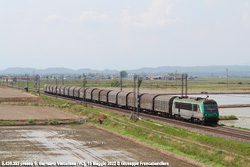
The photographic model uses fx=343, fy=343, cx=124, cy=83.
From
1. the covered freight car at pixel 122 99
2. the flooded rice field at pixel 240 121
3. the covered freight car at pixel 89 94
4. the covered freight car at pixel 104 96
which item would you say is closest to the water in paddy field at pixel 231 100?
the flooded rice field at pixel 240 121

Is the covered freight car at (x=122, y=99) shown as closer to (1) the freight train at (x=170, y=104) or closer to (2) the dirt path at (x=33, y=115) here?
(1) the freight train at (x=170, y=104)

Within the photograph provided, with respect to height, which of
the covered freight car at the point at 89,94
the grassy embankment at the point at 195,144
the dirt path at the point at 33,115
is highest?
the covered freight car at the point at 89,94

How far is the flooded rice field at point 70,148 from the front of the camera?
88.4 ft

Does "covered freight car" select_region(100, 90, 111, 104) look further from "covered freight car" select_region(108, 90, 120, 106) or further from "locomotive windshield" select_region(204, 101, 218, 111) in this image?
"locomotive windshield" select_region(204, 101, 218, 111)

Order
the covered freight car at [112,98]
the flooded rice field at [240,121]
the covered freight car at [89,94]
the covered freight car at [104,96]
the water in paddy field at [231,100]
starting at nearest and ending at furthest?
1. the flooded rice field at [240,121]
2. the covered freight car at [112,98]
3. the covered freight car at [104,96]
4. the covered freight car at [89,94]
5. the water in paddy field at [231,100]

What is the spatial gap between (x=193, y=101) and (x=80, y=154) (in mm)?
22482

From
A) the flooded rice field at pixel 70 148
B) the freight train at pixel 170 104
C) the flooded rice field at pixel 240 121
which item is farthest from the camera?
the flooded rice field at pixel 240 121

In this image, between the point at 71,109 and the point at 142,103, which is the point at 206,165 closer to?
the point at 142,103

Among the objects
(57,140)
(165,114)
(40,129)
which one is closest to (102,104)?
(165,114)

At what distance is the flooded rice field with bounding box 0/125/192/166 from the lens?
26.9 meters

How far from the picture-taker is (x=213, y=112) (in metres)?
44.9

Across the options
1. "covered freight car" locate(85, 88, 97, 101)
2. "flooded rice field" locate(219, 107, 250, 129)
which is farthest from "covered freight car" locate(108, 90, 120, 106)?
"flooded rice field" locate(219, 107, 250, 129)

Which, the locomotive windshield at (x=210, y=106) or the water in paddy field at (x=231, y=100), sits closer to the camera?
the locomotive windshield at (x=210, y=106)

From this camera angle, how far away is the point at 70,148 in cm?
3145
